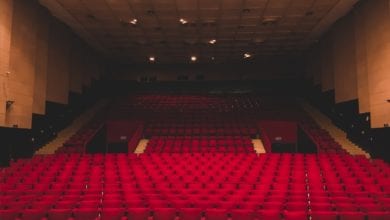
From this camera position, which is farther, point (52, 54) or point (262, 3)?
point (52, 54)

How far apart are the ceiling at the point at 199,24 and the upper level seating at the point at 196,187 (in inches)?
139

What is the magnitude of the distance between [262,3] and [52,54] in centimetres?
579

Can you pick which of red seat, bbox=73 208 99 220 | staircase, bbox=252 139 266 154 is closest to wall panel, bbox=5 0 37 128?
red seat, bbox=73 208 99 220

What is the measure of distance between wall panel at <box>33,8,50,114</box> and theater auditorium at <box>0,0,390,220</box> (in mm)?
50

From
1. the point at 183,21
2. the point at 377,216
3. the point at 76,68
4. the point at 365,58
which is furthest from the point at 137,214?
the point at 76,68

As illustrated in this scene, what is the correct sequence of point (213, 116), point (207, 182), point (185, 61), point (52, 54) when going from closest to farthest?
point (207, 182), point (52, 54), point (213, 116), point (185, 61)

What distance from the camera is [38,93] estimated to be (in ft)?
29.3

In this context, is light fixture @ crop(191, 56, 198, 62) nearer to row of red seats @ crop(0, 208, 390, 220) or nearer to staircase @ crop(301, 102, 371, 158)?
staircase @ crop(301, 102, 371, 158)

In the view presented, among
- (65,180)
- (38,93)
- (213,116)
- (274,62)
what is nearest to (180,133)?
(213,116)

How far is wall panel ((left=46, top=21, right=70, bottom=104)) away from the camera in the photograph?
9953 millimetres

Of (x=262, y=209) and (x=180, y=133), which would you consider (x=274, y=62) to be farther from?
(x=262, y=209)

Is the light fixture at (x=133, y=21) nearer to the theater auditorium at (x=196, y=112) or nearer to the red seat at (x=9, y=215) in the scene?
the theater auditorium at (x=196, y=112)

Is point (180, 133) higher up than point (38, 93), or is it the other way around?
point (38, 93)

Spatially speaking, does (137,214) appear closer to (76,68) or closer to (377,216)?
(377,216)
